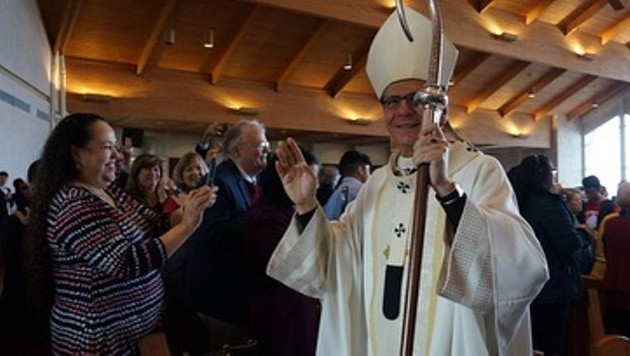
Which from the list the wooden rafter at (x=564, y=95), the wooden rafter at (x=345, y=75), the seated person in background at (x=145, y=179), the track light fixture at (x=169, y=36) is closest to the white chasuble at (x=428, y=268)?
the seated person in background at (x=145, y=179)

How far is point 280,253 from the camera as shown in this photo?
4.89 ft

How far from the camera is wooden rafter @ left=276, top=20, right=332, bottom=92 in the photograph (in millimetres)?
9711

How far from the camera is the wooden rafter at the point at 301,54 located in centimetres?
971

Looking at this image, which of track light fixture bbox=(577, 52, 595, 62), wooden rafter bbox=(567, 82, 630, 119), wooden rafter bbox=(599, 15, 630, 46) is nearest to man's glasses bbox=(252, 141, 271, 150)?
track light fixture bbox=(577, 52, 595, 62)

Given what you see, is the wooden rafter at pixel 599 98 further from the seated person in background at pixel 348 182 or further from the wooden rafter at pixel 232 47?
the seated person in background at pixel 348 182

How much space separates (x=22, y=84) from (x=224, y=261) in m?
5.84

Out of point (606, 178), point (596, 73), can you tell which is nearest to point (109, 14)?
point (596, 73)

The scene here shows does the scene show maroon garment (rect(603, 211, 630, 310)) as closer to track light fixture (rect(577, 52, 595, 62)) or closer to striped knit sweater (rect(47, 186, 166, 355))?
striped knit sweater (rect(47, 186, 166, 355))

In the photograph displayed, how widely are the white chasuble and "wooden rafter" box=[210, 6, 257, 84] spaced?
25.2ft

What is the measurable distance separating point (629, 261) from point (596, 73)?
392 inches

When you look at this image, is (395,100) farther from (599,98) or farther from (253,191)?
(599,98)

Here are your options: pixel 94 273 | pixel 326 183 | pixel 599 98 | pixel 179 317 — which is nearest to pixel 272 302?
pixel 179 317

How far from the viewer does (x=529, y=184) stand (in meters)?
3.03

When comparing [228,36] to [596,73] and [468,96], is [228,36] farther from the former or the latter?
[596,73]
